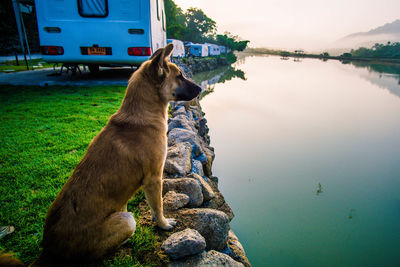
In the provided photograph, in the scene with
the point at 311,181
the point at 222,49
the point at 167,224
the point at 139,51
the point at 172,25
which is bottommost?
the point at 311,181

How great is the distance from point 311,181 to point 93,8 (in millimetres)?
8841

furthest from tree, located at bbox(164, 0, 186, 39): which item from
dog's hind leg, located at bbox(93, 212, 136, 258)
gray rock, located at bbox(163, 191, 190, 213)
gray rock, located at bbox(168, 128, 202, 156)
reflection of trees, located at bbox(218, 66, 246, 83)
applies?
dog's hind leg, located at bbox(93, 212, 136, 258)

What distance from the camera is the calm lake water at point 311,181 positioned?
11.3 ft

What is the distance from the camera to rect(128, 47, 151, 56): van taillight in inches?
274

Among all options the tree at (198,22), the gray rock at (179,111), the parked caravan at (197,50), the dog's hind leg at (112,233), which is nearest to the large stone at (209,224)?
the dog's hind leg at (112,233)

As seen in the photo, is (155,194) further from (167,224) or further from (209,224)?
(209,224)

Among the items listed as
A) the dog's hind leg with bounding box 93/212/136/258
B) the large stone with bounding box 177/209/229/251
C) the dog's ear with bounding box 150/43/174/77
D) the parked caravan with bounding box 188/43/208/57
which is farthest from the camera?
the parked caravan with bounding box 188/43/208/57

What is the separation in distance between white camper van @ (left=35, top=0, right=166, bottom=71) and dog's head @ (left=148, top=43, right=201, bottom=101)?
5328mm

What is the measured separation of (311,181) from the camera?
16.8ft

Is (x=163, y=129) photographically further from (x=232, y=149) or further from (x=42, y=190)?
(x=232, y=149)

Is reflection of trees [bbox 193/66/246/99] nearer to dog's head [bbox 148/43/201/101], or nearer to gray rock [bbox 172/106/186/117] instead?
gray rock [bbox 172/106/186/117]

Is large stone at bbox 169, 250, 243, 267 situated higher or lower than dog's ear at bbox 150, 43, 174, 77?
lower

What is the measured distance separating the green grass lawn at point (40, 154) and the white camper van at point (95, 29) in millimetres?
1452

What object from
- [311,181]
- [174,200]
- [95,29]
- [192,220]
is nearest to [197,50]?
[95,29]
